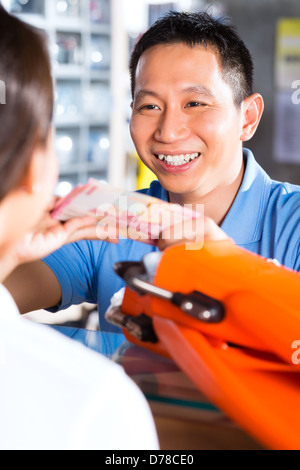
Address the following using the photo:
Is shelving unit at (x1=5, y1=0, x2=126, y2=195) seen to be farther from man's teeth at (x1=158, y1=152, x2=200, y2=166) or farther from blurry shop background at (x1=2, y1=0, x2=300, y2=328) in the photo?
man's teeth at (x1=158, y1=152, x2=200, y2=166)

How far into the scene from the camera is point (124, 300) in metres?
0.82

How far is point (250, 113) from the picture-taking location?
4.76 feet

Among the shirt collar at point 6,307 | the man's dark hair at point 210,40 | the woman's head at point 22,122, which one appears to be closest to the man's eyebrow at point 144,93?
the man's dark hair at point 210,40

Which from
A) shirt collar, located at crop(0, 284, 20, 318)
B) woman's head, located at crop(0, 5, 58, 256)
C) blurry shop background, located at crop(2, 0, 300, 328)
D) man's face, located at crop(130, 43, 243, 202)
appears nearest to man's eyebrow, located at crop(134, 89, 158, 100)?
man's face, located at crop(130, 43, 243, 202)

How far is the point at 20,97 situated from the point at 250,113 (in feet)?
3.30

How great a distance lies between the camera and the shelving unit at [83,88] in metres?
4.06

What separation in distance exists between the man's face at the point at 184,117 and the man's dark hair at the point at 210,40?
0.02 meters

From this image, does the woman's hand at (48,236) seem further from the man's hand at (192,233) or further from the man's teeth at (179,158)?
the man's teeth at (179,158)

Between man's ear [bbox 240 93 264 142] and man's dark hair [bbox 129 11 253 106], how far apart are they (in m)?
0.02

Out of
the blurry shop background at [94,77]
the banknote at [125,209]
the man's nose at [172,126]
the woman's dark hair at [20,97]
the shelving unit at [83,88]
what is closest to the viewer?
the woman's dark hair at [20,97]

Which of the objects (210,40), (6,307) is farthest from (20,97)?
(210,40)

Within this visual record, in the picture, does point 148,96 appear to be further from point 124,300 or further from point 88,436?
point 88,436

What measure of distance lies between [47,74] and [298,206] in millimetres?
924

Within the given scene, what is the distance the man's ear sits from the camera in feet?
4.68
